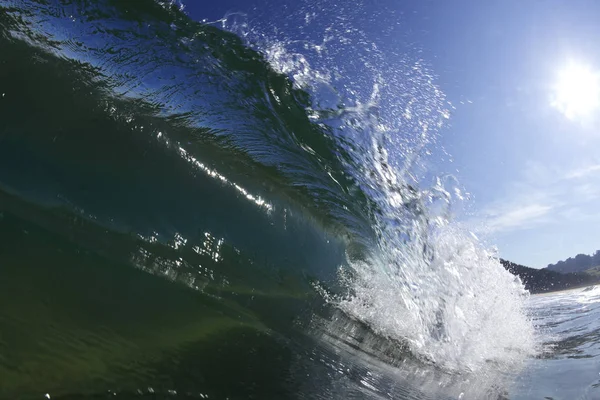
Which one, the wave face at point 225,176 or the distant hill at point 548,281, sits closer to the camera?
the wave face at point 225,176

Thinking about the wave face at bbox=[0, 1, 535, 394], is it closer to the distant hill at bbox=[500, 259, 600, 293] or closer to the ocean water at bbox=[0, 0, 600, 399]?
the ocean water at bbox=[0, 0, 600, 399]

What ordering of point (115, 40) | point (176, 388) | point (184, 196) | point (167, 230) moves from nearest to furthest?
point (176, 388) → point (167, 230) → point (184, 196) → point (115, 40)

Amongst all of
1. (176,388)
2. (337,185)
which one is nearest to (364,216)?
(337,185)

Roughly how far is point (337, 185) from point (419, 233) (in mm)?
1181

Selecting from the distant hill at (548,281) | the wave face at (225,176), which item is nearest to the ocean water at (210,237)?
the wave face at (225,176)

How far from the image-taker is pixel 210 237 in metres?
2.25

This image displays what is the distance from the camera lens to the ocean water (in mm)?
1288

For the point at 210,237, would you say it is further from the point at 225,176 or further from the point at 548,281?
the point at 548,281

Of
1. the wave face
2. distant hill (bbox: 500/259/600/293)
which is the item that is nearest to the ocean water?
the wave face

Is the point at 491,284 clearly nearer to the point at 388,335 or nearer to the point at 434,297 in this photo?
the point at 434,297

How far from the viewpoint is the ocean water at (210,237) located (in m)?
1.29

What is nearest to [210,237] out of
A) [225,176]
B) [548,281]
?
[225,176]

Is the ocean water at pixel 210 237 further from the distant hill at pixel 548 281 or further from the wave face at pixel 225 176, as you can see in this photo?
the distant hill at pixel 548 281

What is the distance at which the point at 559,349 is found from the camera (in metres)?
4.09
